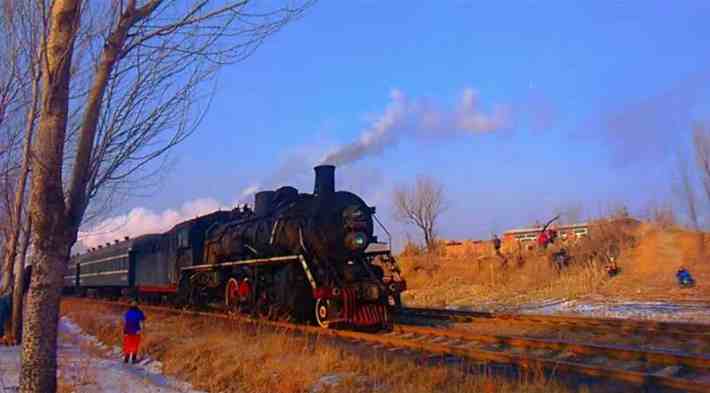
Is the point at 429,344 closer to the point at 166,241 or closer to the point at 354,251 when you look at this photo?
the point at 354,251

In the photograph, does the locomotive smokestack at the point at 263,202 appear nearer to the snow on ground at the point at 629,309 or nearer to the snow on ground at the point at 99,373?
the snow on ground at the point at 99,373

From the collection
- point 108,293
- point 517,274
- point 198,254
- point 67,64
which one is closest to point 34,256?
point 67,64

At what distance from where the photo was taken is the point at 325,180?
15352 mm

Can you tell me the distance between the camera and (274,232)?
51.8ft

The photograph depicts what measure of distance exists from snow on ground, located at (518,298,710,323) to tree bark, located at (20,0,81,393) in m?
13.6

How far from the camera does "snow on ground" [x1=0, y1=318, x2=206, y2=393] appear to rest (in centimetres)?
813

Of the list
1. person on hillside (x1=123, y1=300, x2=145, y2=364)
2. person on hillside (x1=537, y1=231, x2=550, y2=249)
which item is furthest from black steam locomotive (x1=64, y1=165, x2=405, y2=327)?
person on hillside (x1=537, y1=231, x2=550, y2=249)

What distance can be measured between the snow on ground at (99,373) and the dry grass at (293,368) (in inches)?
12.8

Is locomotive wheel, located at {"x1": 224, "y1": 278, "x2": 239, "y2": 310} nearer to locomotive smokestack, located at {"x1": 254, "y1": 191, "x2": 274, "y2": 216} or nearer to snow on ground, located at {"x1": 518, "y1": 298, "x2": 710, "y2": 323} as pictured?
locomotive smokestack, located at {"x1": 254, "y1": 191, "x2": 274, "y2": 216}

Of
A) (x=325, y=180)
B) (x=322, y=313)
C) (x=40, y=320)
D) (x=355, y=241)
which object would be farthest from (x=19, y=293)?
(x=40, y=320)

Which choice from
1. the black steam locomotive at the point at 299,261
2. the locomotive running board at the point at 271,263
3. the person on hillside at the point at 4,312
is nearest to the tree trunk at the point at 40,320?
the black steam locomotive at the point at 299,261

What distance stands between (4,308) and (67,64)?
11249 mm

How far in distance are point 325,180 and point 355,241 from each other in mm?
1928

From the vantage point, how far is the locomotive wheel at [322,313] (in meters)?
13.8
